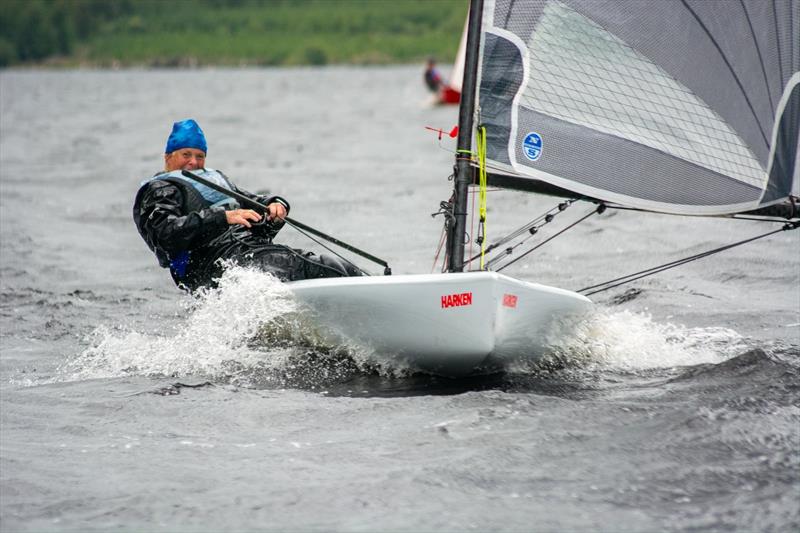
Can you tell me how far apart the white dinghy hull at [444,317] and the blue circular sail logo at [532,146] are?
69 centimetres

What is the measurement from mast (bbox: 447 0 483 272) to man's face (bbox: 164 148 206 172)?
5.44 ft

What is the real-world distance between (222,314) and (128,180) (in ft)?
36.9

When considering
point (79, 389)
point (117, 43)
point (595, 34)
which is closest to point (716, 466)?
point (595, 34)

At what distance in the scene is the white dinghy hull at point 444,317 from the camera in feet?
17.3

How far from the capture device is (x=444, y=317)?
5328 mm

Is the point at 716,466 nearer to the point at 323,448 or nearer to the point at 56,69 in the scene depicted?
the point at 323,448

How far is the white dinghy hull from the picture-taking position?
5.28 m

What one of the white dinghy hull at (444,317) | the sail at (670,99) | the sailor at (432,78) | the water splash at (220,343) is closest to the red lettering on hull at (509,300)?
the white dinghy hull at (444,317)

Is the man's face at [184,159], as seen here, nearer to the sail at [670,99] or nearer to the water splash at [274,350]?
the water splash at [274,350]

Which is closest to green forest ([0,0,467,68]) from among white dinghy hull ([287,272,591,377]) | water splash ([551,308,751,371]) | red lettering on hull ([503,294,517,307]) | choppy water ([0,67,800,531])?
choppy water ([0,67,800,531])

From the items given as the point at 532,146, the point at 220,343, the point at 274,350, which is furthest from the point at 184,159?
the point at 532,146

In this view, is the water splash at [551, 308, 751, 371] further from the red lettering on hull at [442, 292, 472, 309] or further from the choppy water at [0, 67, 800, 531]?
the red lettering on hull at [442, 292, 472, 309]

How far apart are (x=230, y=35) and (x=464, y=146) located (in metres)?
139

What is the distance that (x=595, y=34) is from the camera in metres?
5.91
